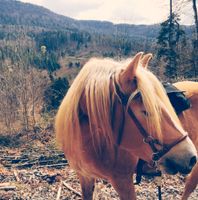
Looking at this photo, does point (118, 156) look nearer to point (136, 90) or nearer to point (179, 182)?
point (136, 90)

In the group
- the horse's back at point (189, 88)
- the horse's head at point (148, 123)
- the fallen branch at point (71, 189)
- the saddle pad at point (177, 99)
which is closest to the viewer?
the horse's head at point (148, 123)

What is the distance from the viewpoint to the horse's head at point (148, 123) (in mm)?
2272

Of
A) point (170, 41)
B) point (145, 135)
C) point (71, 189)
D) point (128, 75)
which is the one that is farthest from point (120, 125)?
point (170, 41)

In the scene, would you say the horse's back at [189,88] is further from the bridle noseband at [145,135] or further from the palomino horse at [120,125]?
the bridle noseband at [145,135]

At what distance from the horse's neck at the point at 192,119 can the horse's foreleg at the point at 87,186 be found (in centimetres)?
125

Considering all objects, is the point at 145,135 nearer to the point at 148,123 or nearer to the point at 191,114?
the point at 148,123

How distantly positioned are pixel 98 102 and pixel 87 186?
1285mm

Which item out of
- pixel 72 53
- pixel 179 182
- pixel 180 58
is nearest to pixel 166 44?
pixel 180 58

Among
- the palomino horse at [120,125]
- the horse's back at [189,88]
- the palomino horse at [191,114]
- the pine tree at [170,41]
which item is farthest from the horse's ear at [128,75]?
the pine tree at [170,41]

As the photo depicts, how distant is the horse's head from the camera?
2272mm

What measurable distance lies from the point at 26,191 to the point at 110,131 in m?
4.30

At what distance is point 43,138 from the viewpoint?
12.1m

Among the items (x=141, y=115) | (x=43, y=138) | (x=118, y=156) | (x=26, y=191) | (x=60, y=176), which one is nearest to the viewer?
(x=141, y=115)

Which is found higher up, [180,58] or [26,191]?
[180,58]
